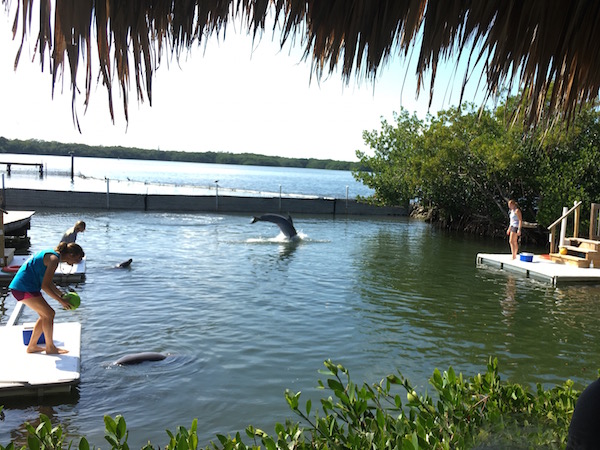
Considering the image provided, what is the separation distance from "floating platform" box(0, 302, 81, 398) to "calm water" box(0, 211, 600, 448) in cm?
20

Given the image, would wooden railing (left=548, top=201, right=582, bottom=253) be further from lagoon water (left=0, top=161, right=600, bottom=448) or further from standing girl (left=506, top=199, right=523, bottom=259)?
lagoon water (left=0, top=161, right=600, bottom=448)

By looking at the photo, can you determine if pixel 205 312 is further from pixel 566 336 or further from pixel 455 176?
pixel 455 176

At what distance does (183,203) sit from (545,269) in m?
23.0

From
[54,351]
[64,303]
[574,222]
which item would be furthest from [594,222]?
[54,351]

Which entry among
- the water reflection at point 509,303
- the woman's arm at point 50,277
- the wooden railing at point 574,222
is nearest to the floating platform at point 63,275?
the woman's arm at point 50,277

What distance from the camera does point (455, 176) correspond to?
2941 centimetres

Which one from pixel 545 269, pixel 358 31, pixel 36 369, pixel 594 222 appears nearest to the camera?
pixel 358 31

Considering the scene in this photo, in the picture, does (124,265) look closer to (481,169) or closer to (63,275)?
(63,275)

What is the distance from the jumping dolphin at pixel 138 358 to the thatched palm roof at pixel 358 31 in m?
5.69

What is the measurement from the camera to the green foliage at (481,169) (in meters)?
23.3

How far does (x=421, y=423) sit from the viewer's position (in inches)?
146

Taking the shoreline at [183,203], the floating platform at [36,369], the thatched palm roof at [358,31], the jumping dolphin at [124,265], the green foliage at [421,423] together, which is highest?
the thatched palm roof at [358,31]

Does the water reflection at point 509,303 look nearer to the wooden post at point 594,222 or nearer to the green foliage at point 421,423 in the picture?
the wooden post at point 594,222

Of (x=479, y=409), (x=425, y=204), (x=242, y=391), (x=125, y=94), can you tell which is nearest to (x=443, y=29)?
(x=125, y=94)
